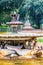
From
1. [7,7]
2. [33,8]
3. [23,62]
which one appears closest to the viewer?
[23,62]

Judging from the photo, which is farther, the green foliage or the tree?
the tree

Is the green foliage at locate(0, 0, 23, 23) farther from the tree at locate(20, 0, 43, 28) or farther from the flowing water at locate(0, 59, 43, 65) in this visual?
the flowing water at locate(0, 59, 43, 65)

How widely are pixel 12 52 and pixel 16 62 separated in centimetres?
153

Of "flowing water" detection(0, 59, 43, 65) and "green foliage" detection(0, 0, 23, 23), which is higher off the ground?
"green foliage" detection(0, 0, 23, 23)

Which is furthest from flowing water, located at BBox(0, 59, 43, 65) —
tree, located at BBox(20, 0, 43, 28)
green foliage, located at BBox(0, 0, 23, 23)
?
tree, located at BBox(20, 0, 43, 28)

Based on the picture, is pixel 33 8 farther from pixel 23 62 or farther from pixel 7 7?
pixel 23 62

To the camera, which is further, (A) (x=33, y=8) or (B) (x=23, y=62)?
(A) (x=33, y=8)

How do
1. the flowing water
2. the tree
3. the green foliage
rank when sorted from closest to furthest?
the flowing water
the green foliage
the tree

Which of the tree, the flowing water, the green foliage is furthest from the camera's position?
the tree

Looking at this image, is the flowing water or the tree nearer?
the flowing water

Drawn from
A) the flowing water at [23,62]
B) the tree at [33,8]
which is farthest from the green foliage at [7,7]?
the flowing water at [23,62]

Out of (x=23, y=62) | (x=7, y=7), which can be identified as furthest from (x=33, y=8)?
(x=23, y=62)

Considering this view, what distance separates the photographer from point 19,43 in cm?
1327

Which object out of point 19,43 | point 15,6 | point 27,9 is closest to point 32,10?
point 27,9
